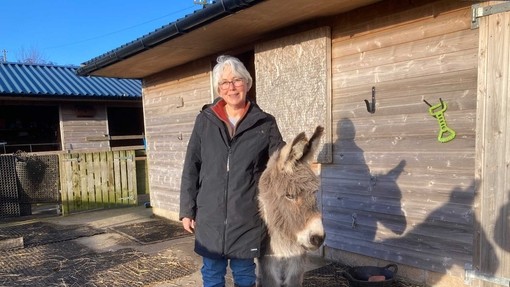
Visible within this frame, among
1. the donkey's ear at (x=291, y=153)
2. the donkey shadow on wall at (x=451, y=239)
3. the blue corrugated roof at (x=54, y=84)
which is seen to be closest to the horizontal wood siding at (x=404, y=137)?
the donkey shadow on wall at (x=451, y=239)

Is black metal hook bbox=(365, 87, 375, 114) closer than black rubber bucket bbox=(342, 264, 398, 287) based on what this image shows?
No

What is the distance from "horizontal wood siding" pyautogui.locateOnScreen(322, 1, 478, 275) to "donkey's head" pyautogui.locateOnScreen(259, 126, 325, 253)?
1.66m

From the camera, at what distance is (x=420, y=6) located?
3.38 m

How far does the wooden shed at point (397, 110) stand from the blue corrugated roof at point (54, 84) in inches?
262

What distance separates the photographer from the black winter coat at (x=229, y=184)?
2301 mm

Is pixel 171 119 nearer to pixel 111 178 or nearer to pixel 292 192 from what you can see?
pixel 111 178

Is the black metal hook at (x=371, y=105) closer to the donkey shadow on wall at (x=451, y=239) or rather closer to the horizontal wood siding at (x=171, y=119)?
the donkey shadow on wall at (x=451, y=239)

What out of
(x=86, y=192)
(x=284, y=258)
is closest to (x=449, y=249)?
(x=284, y=258)

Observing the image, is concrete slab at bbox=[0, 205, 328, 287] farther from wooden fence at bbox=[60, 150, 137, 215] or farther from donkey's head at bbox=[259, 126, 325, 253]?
donkey's head at bbox=[259, 126, 325, 253]

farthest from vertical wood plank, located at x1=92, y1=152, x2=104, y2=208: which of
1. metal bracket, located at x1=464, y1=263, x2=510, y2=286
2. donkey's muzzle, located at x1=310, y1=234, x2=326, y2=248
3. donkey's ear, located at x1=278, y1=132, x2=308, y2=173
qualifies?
metal bracket, located at x1=464, y1=263, x2=510, y2=286

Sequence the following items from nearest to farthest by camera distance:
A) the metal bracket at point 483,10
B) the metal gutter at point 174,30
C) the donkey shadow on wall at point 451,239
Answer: the metal bracket at point 483,10 < the donkey shadow on wall at point 451,239 < the metal gutter at point 174,30

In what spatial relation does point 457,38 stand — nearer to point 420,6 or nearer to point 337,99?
point 420,6

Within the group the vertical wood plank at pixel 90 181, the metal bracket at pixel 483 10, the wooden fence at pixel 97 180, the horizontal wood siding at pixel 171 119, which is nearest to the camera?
the metal bracket at pixel 483 10

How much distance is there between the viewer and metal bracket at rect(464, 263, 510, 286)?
289cm
